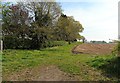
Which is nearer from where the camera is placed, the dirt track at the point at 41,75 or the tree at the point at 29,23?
the dirt track at the point at 41,75

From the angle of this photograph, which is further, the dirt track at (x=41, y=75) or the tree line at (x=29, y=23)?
the tree line at (x=29, y=23)

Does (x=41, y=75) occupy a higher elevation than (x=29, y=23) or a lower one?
lower

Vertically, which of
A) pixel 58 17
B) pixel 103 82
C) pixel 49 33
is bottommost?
pixel 103 82

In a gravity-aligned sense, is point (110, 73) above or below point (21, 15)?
below

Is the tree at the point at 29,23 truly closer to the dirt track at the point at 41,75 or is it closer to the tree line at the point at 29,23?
the tree line at the point at 29,23

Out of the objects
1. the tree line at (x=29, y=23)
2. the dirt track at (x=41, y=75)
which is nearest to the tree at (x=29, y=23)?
the tree line at (x=29, y=23)

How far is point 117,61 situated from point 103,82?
2.65 m

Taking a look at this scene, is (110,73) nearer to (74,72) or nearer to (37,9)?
(74,72)

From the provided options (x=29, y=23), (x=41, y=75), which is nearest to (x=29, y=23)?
(x=29, y=23)

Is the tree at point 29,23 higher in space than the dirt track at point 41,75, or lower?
higher

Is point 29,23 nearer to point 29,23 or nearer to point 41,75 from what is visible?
point 29,23

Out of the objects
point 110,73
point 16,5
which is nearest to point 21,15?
point 16,5

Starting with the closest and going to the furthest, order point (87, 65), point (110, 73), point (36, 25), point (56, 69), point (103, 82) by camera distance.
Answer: point (103, 82)
point (110, 73)
point (56, 69)
point (87, 65)
point (36, 25)

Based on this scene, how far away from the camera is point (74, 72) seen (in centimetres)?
1108
